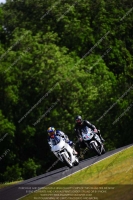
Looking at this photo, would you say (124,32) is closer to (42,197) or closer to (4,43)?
(4,43)

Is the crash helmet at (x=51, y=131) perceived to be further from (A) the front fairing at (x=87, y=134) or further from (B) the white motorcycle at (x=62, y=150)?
(A) the front fairing at (x=87, y=134)

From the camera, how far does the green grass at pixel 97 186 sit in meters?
10.7

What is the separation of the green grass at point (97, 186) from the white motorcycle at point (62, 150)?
2927 millimetres

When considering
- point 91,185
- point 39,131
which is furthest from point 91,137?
point 39,131

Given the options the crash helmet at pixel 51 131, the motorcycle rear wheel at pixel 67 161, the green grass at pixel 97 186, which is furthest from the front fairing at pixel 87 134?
the green grass at pixel 97 186

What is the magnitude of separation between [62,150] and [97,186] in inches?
258

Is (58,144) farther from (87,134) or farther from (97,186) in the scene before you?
(97,186)

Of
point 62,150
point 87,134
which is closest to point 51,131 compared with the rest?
point 62,150

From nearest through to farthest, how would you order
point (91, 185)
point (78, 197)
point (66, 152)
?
1. point (78, 197)
2. point (91, 185)
3. point (66, 152)

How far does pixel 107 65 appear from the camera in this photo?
52.4 m

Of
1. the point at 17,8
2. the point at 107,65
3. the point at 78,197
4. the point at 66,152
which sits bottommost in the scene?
the point at 78,197

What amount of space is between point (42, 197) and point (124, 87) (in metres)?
30.7

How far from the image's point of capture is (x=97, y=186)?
1186cm

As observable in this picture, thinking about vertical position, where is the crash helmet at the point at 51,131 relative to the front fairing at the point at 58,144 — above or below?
above
